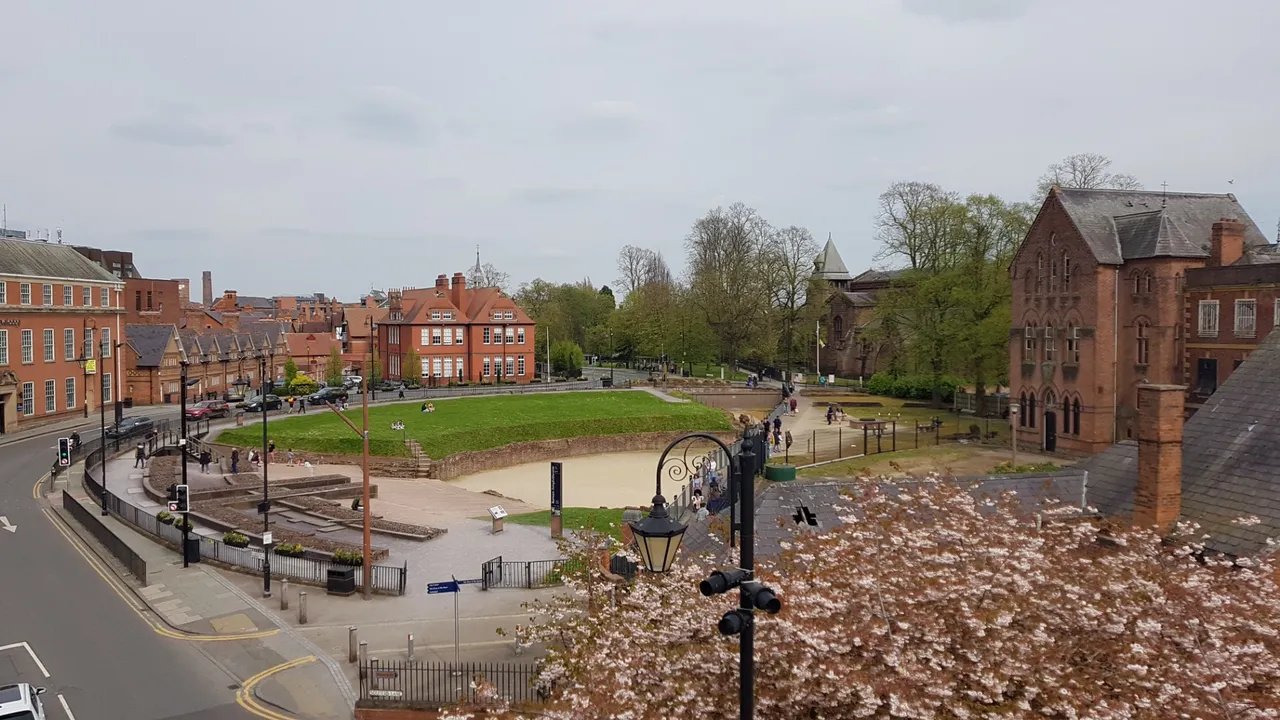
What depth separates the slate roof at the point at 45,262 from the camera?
53312mm

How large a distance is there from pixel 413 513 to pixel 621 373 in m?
65.9

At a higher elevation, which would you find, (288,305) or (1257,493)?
(288,305)

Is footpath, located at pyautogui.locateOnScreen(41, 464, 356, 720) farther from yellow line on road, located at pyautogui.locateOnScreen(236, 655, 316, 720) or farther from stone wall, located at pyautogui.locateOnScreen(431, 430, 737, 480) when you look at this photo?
stone wall, located at pyautogui.locateOnScreen(431, 430, 737, 480)

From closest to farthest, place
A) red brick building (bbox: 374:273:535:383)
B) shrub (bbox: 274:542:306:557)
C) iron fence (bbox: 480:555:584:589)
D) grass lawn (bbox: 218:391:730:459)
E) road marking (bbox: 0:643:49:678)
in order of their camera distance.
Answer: road marking (bbox: 0:643:49:678) → iron fence (bbox: 480:555:584:589) → shrub (bbox: 274:542:306:557) → grass lawn (bbox: 218:391:730:459) → red brick building (bbox: 374:273:535:383)

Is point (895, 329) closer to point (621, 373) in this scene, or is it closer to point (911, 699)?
point (621, 373)

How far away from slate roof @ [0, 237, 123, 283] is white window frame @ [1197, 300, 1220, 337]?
64.6m

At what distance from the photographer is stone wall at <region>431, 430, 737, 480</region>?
158ft

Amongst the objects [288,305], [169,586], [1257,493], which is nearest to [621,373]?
[169,586]

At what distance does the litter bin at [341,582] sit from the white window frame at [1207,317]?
36328 mm

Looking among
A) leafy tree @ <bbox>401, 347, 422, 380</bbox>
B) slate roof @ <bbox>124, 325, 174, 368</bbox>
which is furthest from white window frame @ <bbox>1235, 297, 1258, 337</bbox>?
slate roof @ <bbox>124, 325, 174, 368</bbox>

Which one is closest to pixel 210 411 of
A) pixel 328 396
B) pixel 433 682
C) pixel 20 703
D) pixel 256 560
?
pixel 328 396

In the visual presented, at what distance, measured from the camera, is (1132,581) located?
10.9m

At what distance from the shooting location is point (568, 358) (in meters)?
96.3

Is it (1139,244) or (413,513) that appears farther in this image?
(1139,244)
